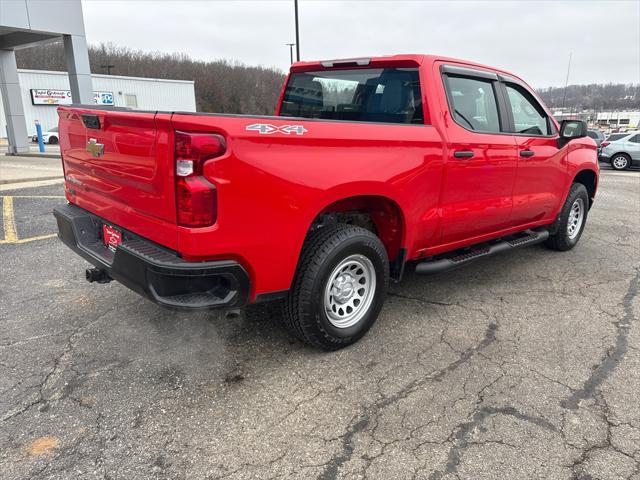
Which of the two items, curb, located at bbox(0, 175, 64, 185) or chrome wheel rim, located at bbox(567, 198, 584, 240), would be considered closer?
chrome wheel rim, located at bbox(567, 198, 584, 240)

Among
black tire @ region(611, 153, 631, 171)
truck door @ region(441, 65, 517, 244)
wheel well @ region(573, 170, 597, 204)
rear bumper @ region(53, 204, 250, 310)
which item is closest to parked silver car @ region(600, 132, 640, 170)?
black tire @ region(611, 153, 631, 171)

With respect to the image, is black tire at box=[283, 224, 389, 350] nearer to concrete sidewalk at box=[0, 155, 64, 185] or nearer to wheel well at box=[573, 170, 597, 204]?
wheel well at box=[573, 170, 597, 204]

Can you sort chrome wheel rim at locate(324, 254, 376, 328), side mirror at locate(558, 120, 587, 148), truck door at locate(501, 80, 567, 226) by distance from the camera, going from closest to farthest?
chrome wheel rim at locate(324, 254, 376, 328) → truck door at locate(501, 80, 567, 226) → side mirror at locate(558, 120, 587, 148)

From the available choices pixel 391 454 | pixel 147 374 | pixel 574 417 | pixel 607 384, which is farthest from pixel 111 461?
pixel 607 384

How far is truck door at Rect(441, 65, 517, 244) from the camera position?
3.65 metres

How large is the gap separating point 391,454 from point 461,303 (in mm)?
2102

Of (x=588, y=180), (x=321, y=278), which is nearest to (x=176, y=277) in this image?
(x=321, y=278)

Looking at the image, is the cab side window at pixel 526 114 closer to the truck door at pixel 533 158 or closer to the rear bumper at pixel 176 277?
the truck door at pixel 533 158

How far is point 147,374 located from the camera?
9.75 feet

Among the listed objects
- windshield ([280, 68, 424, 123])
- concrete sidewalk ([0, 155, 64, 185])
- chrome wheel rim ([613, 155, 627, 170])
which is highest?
windshield ([280, 68, 424, 123])

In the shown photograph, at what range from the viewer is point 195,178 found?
237 cm

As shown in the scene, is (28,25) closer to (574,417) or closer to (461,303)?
(461,303)

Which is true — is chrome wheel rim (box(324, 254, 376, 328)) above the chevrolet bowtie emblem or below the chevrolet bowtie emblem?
below

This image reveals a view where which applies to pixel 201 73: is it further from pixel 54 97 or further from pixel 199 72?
pixel 54 97
